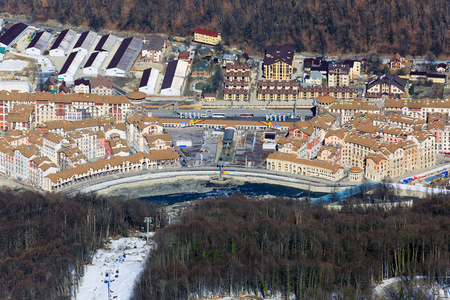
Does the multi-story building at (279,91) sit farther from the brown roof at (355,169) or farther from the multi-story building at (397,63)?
the brown roof at (355,169)

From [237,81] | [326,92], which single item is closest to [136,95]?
[237,81]

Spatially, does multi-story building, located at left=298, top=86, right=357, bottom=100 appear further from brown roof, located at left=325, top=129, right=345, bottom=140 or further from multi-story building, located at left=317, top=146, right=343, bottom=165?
multi-story building, located at left=317, top=146, right=343, bottom=165

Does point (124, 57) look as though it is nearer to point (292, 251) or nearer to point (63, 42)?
point (63, 42)

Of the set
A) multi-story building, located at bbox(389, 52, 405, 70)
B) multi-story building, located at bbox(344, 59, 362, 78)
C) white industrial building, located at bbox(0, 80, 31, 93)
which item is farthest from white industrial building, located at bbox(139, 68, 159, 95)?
multi-story building, located at bbox(389, 52, 405, 70)

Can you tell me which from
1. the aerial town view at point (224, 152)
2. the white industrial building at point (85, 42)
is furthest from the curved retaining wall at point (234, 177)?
the white industrial building at point (85, 42)

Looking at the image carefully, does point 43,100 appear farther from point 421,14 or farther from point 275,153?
point 421,14

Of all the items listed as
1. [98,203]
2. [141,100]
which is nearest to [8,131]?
[141,100]
